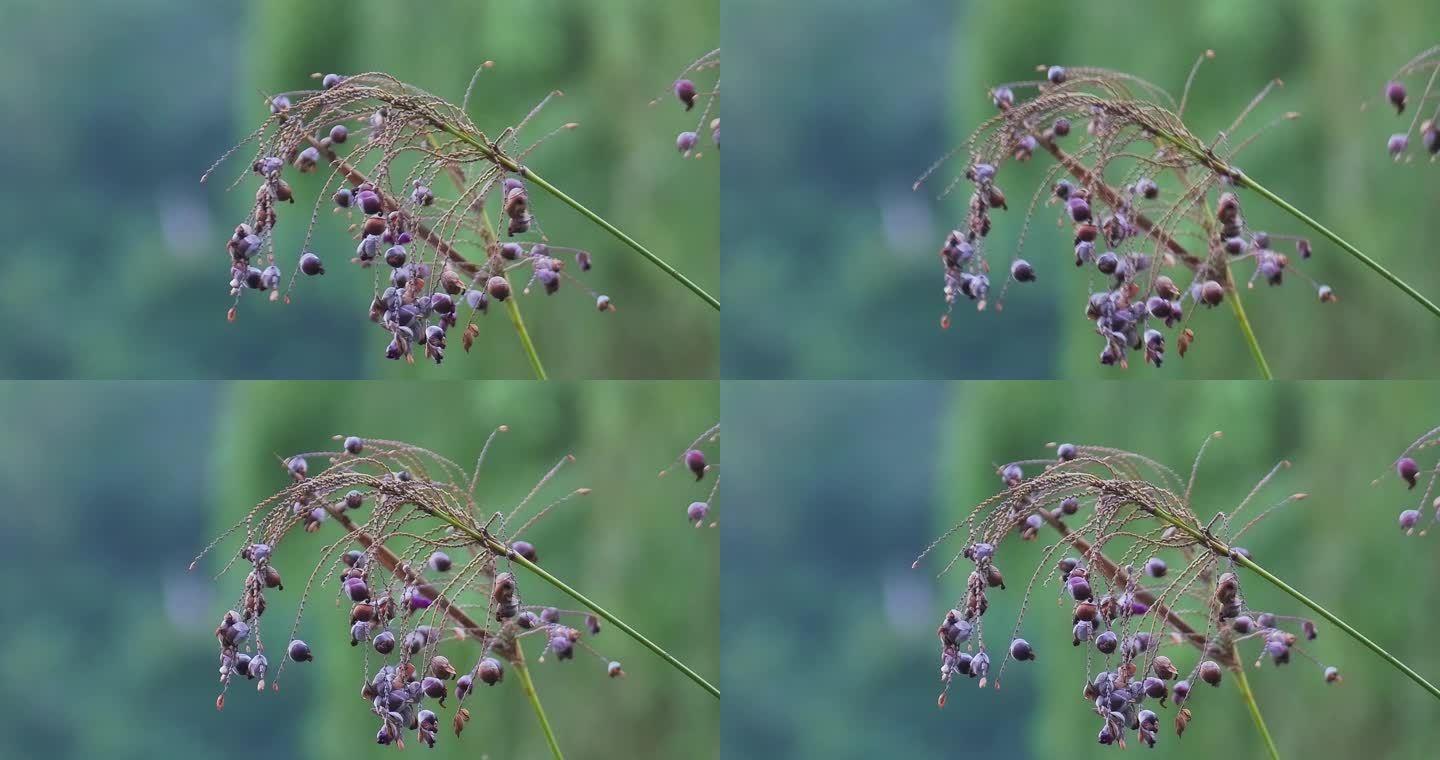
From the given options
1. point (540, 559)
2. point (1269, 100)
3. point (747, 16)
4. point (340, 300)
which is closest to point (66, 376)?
point (340, 300)

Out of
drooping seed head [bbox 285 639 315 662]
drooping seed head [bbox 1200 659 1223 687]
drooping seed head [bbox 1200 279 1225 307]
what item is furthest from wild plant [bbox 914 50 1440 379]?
drooping seed head [bbox 285 639 315 662]

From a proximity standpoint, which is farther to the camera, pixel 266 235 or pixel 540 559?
pixel 540 559

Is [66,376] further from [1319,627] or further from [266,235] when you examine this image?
[1319,627]

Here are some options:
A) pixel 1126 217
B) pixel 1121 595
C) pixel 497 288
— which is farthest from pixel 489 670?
pixel 1126 217

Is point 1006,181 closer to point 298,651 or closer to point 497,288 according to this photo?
point 497,288

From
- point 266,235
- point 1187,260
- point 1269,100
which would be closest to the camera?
point 266,235

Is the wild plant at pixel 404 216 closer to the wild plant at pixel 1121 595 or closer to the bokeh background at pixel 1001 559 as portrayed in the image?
the wild plant at pixel 1121 595
